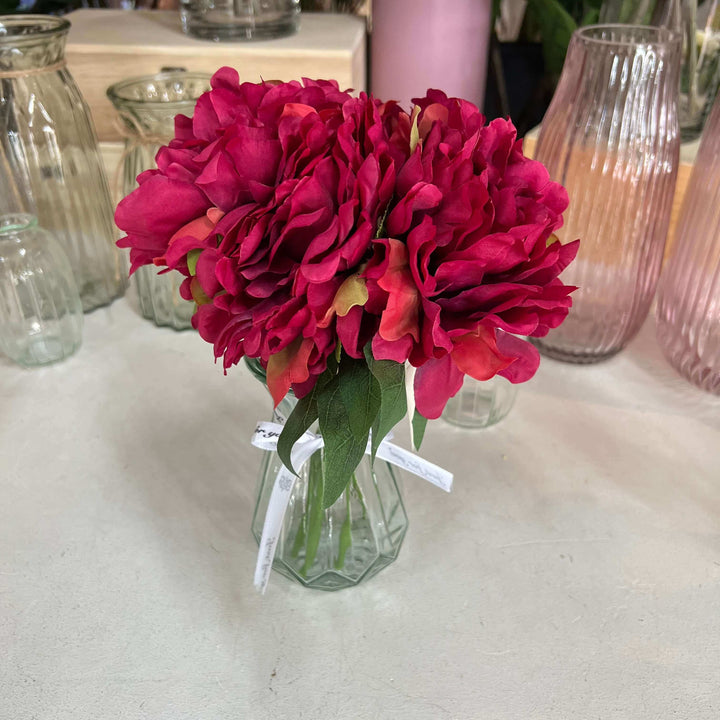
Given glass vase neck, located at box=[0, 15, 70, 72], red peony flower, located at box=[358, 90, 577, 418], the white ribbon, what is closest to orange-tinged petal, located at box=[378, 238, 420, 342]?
red peony flower, located at box=[358, 90, 577, 418]

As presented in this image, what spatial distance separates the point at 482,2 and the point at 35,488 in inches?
29.7

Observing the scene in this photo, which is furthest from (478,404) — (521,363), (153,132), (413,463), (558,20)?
(558,20)

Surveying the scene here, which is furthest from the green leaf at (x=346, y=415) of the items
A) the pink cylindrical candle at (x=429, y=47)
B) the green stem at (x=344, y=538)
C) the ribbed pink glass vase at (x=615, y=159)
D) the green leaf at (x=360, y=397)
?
the pink cylindrical candle at (x=429, y=47)

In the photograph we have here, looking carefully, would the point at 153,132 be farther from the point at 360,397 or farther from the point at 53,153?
the point at 360,397

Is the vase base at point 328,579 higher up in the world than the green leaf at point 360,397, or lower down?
lower down

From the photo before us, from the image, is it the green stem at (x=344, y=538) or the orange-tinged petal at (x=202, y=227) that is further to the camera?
the green stem at (x=344, y=538)

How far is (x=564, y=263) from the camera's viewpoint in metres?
0.35

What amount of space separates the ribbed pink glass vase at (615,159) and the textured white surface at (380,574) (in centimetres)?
10

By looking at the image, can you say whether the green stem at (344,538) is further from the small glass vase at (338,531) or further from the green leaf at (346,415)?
the green leaf at (346,415)

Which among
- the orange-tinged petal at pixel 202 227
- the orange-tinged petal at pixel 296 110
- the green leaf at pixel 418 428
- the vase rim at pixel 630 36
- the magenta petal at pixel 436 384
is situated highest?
the orange-tinged petal at pixel 296 110

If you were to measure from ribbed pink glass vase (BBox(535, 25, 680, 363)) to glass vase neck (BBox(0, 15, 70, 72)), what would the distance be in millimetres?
484

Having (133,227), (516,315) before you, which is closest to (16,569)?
(133,227)

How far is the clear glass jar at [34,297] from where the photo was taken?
690 millimetres

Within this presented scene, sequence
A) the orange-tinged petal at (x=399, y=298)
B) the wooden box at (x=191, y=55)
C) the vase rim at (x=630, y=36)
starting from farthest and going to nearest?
the wooden box at (x=191, y=55), the vase rim at (x=630, y=36), the orange-tinged petal at (x=399, y=298)
